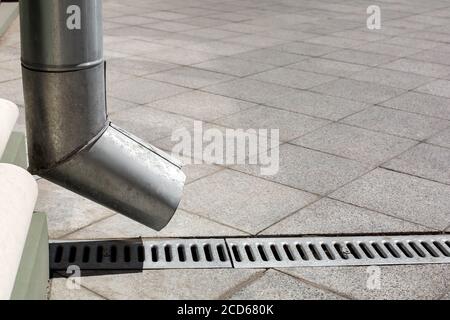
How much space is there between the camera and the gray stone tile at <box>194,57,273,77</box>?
348 inches

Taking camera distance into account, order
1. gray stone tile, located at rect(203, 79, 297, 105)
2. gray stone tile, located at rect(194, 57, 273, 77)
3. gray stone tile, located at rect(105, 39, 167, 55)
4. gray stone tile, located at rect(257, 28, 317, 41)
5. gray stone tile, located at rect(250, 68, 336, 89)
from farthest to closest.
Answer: gray stone tile, located at rect(257, 28, 317, 41) < gray stone tile, located at rect(105, 39, 167, 55) < gray stone tile, located at rect(194, 57, 273, 77) < gray stone tile, located at rect(250, 68, 336, 89) < gray stone tile, located at rect(203, 79, 297, 105)

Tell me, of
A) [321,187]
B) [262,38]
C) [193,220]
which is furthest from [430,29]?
[193,220]

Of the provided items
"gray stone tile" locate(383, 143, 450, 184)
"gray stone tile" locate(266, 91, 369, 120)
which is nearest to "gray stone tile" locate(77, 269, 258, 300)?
"gray stone tile" locate(383, 143, 450, 184)

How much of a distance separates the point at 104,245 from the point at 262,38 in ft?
22.6

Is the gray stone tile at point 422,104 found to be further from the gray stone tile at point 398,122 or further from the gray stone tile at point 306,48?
the gray stone tile at point 306,48

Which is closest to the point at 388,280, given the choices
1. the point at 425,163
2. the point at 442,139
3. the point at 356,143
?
the point at 425,163

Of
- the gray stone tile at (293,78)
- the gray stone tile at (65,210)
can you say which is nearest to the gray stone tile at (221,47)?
the gray stone tile at (293,78)

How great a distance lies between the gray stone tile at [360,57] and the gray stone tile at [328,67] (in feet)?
0.68

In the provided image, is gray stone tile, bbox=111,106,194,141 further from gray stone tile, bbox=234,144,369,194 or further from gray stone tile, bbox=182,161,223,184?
gray stone tile, bbox=234,144,369,194

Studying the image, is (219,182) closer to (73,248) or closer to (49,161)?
(73,248)

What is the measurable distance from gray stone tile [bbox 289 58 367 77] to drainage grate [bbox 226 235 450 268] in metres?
4.42

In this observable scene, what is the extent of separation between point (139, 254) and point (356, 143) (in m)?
2.71

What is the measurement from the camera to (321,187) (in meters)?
5.54

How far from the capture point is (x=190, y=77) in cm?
848
